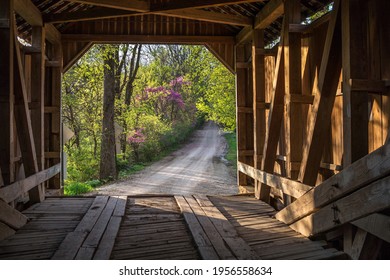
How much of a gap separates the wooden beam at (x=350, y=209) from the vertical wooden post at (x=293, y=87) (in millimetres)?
1337

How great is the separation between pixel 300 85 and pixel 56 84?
561 centimetres

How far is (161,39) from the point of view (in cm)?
908

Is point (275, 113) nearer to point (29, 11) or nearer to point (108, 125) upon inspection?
point (29, 11)

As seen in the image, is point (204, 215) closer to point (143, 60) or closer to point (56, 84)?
point (56, 84)

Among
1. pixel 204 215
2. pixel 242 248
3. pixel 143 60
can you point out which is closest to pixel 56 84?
pixel 204 215

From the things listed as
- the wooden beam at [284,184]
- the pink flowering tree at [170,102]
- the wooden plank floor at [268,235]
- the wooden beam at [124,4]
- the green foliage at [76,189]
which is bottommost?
the green foliage at [76,189]

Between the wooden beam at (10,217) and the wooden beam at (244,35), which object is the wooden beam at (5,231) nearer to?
the wooden beam at (10,217)

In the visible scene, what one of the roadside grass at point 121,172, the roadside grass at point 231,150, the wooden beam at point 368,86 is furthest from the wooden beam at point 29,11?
the roadside grass at point 231,150

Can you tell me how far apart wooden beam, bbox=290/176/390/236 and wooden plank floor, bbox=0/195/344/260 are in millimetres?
198

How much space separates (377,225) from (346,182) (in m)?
0.44

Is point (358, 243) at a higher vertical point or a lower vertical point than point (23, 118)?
lower

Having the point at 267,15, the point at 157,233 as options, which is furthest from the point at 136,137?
the point at 157,233

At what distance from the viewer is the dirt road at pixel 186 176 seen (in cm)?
1470

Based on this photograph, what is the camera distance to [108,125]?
17328 mm
